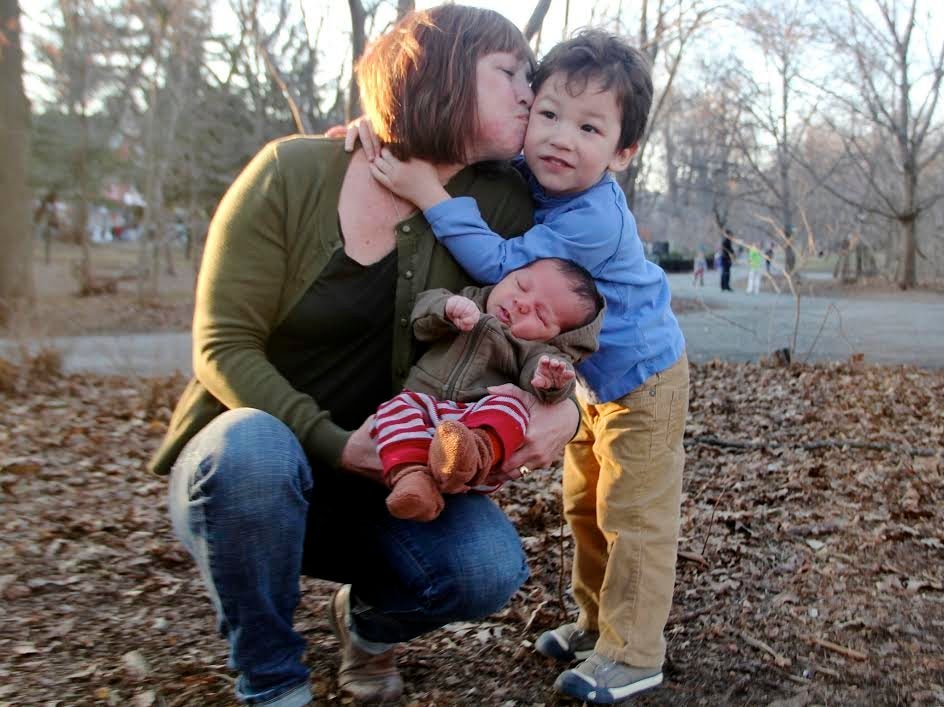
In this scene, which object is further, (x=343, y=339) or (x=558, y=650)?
(x=558, y=650)

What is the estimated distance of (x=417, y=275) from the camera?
7.37 ft

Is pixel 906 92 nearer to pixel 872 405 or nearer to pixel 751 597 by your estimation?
pixel 872 405

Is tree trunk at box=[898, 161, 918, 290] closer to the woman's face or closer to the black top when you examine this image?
the woman's face

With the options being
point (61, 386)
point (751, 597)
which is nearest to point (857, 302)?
point (61, 386)

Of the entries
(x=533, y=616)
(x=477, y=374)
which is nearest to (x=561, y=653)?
(x=533, y=616)

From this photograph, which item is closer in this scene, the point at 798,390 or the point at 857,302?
the point at 798,390

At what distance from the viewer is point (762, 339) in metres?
11.8

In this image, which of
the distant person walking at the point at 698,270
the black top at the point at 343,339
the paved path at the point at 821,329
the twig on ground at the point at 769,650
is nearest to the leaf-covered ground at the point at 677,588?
the twig on ground at the point at 769,650

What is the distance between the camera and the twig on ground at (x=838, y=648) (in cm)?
269

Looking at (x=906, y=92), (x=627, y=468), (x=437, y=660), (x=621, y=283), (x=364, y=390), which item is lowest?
(x=437, y=660)

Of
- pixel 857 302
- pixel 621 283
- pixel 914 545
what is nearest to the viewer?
pixel 621 283

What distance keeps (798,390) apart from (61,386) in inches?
221

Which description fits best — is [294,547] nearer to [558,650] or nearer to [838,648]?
[558,650]

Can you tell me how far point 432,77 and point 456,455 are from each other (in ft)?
2.81
